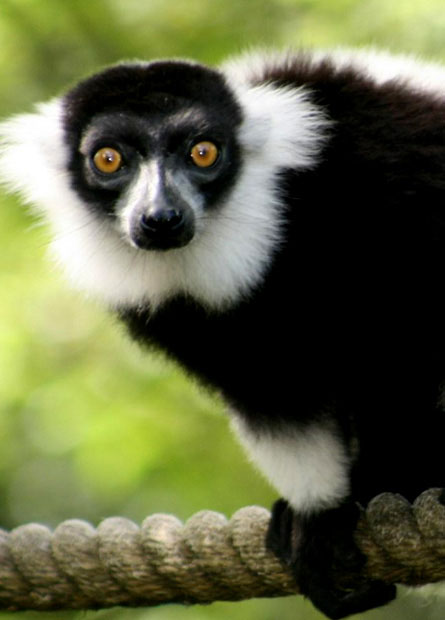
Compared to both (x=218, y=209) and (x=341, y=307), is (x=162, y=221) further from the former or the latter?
(x=341, y=307)

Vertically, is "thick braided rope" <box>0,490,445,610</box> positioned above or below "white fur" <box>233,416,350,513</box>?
below

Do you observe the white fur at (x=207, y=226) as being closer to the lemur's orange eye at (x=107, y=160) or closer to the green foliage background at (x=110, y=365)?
the lemur's orange eye at (x=107, y=160)

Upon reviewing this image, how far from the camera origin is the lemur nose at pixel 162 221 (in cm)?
333

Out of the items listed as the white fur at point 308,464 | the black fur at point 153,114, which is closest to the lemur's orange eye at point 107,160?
the black fur at point 153,114

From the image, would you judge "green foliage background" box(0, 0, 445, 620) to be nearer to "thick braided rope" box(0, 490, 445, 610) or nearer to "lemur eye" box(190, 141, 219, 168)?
"thick braided rope" box(0, 490, 445, 610)

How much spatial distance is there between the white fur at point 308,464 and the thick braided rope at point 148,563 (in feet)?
0.42

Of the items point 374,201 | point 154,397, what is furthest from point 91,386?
point 374,201

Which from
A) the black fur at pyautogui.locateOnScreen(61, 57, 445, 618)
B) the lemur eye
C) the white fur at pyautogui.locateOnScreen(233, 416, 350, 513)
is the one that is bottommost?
the white fur at pyautogui.locateOnScreen(233, 416, 350, 513)

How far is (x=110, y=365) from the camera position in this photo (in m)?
5.88

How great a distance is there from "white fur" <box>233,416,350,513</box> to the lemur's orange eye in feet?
3.04

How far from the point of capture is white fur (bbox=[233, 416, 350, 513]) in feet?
11.7

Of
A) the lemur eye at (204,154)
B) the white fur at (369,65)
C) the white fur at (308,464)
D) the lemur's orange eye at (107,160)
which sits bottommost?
the white fur at (308,464)

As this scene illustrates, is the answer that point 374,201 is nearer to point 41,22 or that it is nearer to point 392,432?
point 392,432

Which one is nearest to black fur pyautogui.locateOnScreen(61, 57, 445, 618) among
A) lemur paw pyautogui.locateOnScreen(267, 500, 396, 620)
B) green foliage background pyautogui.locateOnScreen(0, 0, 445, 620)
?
lemur paw pyautogui.locateOnScreen(267, 500, 396, 620)
